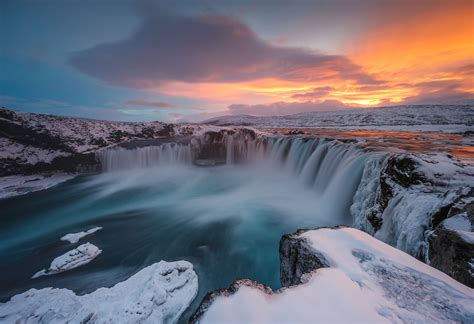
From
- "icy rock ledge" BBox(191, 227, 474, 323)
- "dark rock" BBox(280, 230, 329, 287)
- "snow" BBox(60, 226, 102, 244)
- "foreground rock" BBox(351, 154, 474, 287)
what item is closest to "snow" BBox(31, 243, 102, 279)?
"snow" BBox(60, 226, 102, 244)

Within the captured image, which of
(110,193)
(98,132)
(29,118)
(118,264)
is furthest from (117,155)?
(118,264)

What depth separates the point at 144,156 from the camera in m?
25.7

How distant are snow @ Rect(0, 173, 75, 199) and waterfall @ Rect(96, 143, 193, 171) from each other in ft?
12.9

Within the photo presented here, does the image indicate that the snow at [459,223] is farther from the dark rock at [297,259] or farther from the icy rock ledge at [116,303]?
the icy rock ledge at [116,303]

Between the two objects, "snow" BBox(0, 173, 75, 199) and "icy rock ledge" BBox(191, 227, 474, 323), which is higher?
"icy rock ledge" BBox(191, 227, 474, 323)

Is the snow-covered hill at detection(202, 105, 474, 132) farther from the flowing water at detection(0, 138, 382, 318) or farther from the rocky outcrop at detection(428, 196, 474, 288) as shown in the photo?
→ the rocky outcrop at detection(428, 196, 474, 288)

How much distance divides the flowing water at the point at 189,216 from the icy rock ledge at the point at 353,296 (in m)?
5.11

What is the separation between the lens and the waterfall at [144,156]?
24.8 meters

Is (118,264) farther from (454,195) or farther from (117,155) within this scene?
(117,155)

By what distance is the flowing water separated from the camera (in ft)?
27.9

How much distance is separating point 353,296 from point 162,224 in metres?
12.0

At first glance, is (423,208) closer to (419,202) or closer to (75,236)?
(419,202)

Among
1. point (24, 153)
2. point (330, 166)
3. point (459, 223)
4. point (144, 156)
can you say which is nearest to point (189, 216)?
point (330, 166)

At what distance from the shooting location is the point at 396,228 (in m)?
5.45
